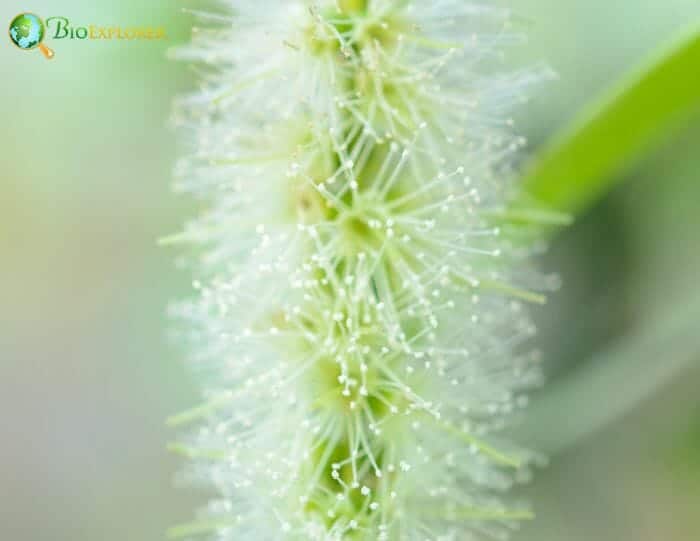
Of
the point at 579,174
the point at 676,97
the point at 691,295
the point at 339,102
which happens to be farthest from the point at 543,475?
the point at 339,102

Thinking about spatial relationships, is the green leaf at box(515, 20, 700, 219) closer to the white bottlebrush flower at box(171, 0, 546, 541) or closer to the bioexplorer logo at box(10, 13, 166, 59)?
the white bottlebrush flower at box(171, 0, 546, 541)

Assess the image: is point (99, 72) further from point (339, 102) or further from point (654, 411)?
point (654, 411)

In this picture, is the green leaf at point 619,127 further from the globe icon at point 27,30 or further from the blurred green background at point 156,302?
the globe icon at point 27,30

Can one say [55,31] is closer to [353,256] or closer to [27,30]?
[27,30]

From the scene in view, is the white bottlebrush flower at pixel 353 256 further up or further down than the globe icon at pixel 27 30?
further down

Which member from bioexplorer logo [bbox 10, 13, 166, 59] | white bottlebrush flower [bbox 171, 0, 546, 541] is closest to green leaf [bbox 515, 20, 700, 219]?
white bottlebrush flower [bbox 171, 0, 546, 541]

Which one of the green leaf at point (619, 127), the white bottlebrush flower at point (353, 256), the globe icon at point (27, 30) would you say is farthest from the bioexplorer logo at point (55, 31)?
the green leaf at point (619, 127)

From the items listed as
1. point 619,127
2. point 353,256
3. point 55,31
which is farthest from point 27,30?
point 619,127

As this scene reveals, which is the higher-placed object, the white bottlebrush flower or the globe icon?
the globe icon
